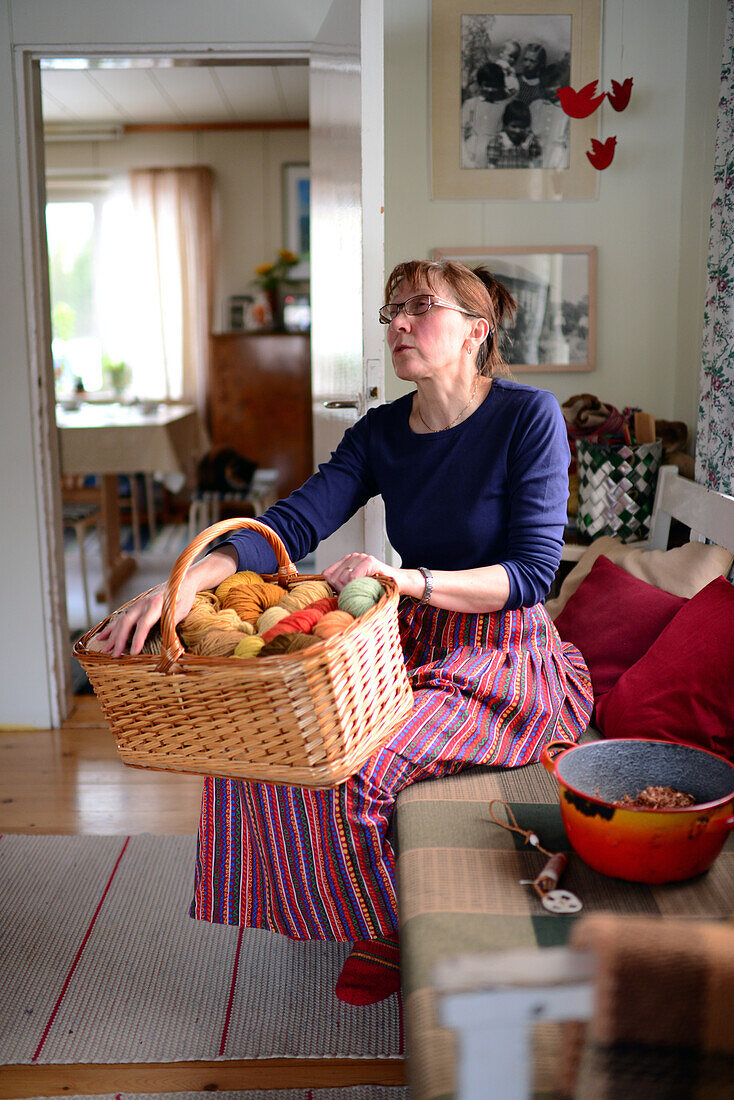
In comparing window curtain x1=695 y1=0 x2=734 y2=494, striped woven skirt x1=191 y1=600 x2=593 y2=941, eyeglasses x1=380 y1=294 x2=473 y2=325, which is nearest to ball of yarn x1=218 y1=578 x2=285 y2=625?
striped woven skirt x1=191 y1=600 x2=593 y2=941

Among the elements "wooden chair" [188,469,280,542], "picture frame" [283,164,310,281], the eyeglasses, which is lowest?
"wooden chair" [188,469,280,542]

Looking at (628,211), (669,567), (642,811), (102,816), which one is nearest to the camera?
(642,811)

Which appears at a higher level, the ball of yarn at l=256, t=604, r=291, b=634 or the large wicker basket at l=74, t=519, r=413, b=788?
the ball of yarn at l=256, t=604, r=291, b=634

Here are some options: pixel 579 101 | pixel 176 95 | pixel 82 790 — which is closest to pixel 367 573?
pixel 82 790

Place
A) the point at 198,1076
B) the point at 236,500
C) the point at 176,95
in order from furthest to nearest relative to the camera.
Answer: the point at 176,95, the point at 236,500, the point at 198,1076

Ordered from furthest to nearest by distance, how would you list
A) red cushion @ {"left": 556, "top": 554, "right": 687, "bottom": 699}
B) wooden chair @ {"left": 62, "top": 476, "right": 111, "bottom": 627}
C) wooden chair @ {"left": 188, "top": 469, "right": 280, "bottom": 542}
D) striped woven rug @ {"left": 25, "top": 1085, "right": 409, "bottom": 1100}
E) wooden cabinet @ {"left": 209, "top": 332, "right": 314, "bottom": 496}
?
wooden cabinet @ {"left": 209, "top": 332, "right": 314, "bottom": 496} < wooden chair @ {"left": 188, "top": 469, "right": 280, "bottom": 542} < wooden chair @ {"left": 62, "top": 476, "right": 111, "bottom": 627} < red cushion @ {"left": 556, "top": 554, "right": 687, "bottom": 699} < striped woven rug @ {"left": 25, "top": 1085, "right": 409, "bottom": 1100}

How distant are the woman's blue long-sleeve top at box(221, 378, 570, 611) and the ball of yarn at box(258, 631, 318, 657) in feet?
1.22

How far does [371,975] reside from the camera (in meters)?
1.45

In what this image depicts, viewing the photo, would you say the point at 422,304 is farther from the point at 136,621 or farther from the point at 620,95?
the point at 620,95

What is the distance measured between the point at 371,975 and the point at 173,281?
17.5 ft

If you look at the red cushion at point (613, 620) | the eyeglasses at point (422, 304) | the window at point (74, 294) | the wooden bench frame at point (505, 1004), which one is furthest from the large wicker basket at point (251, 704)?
the window at point (74, 294)

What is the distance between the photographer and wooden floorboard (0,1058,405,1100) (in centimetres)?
140

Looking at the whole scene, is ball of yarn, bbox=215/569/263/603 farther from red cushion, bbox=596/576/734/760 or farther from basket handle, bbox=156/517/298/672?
red cushion, bbox=596/576/734/760

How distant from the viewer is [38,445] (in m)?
2.70
